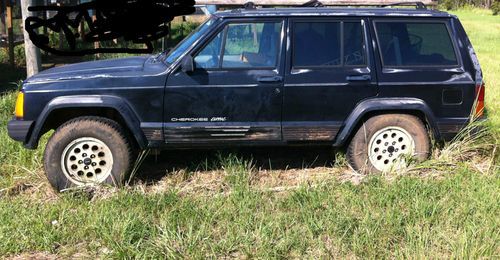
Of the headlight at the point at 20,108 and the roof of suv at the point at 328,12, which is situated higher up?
the roof of suv at the point at 328,12

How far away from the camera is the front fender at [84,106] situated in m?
4.40

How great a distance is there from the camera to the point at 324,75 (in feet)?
15.6

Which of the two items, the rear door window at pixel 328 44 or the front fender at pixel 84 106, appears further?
the rear door window at pixel 328 44

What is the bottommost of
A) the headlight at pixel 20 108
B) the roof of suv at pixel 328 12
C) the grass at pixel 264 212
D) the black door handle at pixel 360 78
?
the grass at pixel 264 212

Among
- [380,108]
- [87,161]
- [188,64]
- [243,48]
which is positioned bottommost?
[87,161]

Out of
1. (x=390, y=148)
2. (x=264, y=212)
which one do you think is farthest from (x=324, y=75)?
(x=264, y=212)

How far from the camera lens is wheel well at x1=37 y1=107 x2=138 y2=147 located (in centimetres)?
462

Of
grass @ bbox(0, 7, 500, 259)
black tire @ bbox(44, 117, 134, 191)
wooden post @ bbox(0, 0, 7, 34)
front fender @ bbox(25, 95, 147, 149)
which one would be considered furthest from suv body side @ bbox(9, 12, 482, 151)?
wooden post @ bbox(0, 0, 7, 34)

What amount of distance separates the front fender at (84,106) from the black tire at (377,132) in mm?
2120

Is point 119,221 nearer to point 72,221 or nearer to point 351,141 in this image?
point 72,221

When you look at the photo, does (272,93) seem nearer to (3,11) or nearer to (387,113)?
(387,113)

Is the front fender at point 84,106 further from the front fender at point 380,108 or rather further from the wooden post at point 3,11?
the wooden post at point 3,11

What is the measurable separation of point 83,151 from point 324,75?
231 centimetres

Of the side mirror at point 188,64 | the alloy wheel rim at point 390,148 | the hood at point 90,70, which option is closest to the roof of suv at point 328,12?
the side mirror at point 188,64
